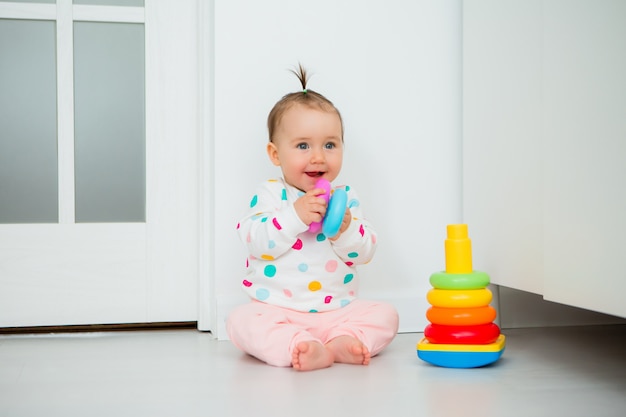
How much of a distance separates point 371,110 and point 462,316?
0.60 m

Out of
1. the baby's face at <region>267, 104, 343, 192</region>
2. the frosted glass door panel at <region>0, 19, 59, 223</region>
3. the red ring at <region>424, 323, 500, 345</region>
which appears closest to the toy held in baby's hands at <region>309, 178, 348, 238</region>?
the baby's face at <region>267, 104, 343, 192</region>

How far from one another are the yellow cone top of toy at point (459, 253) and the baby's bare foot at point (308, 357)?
0.86ft

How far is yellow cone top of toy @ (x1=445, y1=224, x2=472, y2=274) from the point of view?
3.92 ft

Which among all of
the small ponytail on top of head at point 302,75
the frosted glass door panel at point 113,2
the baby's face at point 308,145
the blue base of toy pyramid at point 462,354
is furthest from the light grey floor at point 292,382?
the frosted glass door panel at point 113,2

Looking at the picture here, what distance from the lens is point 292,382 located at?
1.07m

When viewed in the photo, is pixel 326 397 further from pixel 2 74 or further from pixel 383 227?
pixel 2 74

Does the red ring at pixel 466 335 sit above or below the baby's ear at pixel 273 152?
below

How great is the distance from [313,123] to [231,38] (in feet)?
1.09

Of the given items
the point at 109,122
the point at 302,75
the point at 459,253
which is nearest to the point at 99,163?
the point at 109,122

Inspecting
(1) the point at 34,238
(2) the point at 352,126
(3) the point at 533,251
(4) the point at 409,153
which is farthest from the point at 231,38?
(3) the point at 533,251

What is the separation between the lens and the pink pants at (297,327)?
120 cm

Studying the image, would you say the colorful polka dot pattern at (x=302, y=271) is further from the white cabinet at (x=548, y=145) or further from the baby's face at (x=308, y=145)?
the white cabinet at (x=548, y=145)

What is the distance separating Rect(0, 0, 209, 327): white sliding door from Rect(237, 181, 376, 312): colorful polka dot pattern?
0.93 feet

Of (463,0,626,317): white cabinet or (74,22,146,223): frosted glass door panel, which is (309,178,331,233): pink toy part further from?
(74,22,146,223): frosted glass door panel
